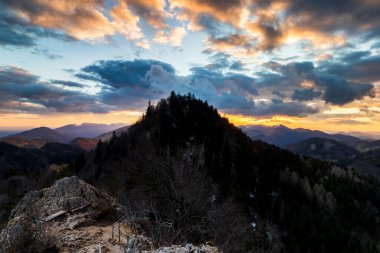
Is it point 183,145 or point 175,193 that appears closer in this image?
point 175,193

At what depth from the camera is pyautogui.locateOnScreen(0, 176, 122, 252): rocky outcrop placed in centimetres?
1616

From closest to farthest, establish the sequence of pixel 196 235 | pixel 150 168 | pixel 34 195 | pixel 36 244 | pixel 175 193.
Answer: pixel 36 244 → pixel 34 195 → pixel 196 235 → pixel 175 193 → pixel 150 168

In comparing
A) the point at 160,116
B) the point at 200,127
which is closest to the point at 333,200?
the point at 200,127

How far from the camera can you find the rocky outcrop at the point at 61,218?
636 inches

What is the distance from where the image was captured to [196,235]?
87.2 ft

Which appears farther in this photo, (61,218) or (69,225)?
(61,218)

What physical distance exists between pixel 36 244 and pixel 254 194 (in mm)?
175988

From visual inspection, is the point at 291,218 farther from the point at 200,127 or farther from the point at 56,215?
the point at 56,215

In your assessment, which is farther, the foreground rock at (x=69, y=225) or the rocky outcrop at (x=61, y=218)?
the rocky outcrop at (x=61, y=218)

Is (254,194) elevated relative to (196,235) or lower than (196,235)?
lower

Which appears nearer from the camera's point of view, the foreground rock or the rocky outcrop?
the foreground rock

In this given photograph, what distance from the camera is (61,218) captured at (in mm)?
19562

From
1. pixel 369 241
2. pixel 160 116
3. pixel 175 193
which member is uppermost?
pixel 160 116

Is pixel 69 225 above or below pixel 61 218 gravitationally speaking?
below
